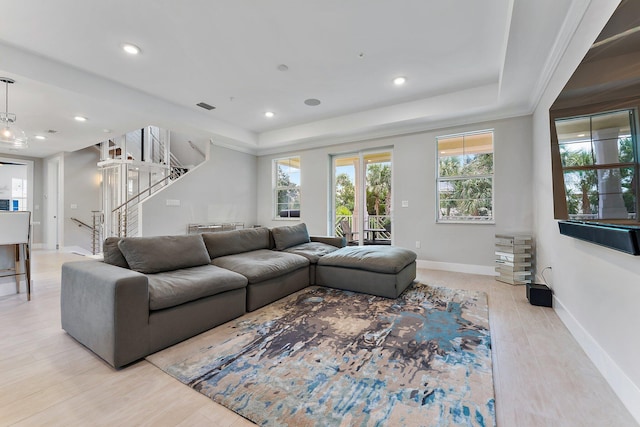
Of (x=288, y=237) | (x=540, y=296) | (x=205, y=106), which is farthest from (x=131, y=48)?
(x=540, y=296)

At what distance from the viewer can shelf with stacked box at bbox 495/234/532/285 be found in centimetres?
381

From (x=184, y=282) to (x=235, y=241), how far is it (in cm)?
134

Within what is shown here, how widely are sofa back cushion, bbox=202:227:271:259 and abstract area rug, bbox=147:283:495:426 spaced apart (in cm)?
100

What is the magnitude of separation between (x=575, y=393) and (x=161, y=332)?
8.74ft

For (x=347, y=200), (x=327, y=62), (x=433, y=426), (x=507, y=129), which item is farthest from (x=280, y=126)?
(x=433, y=426)

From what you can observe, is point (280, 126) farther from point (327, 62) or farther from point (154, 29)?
point (154, 29)

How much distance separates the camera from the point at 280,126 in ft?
19.7

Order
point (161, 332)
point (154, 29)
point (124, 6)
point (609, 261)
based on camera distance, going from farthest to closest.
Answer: point (154, 29) < point (124, 6) < point (161, 332) < point (609, 261)

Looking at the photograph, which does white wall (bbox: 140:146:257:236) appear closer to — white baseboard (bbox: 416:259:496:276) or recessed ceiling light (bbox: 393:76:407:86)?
recessed ceiling light (bbox: 393:76:407:86)

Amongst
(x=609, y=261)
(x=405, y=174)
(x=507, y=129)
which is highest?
(x=507, y=129)

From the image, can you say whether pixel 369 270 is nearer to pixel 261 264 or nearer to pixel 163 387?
pixel 261 264

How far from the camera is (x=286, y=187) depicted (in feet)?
22.8

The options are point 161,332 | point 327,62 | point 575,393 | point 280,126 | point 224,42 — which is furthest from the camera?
point 280,126

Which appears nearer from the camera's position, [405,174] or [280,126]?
[405,174]
